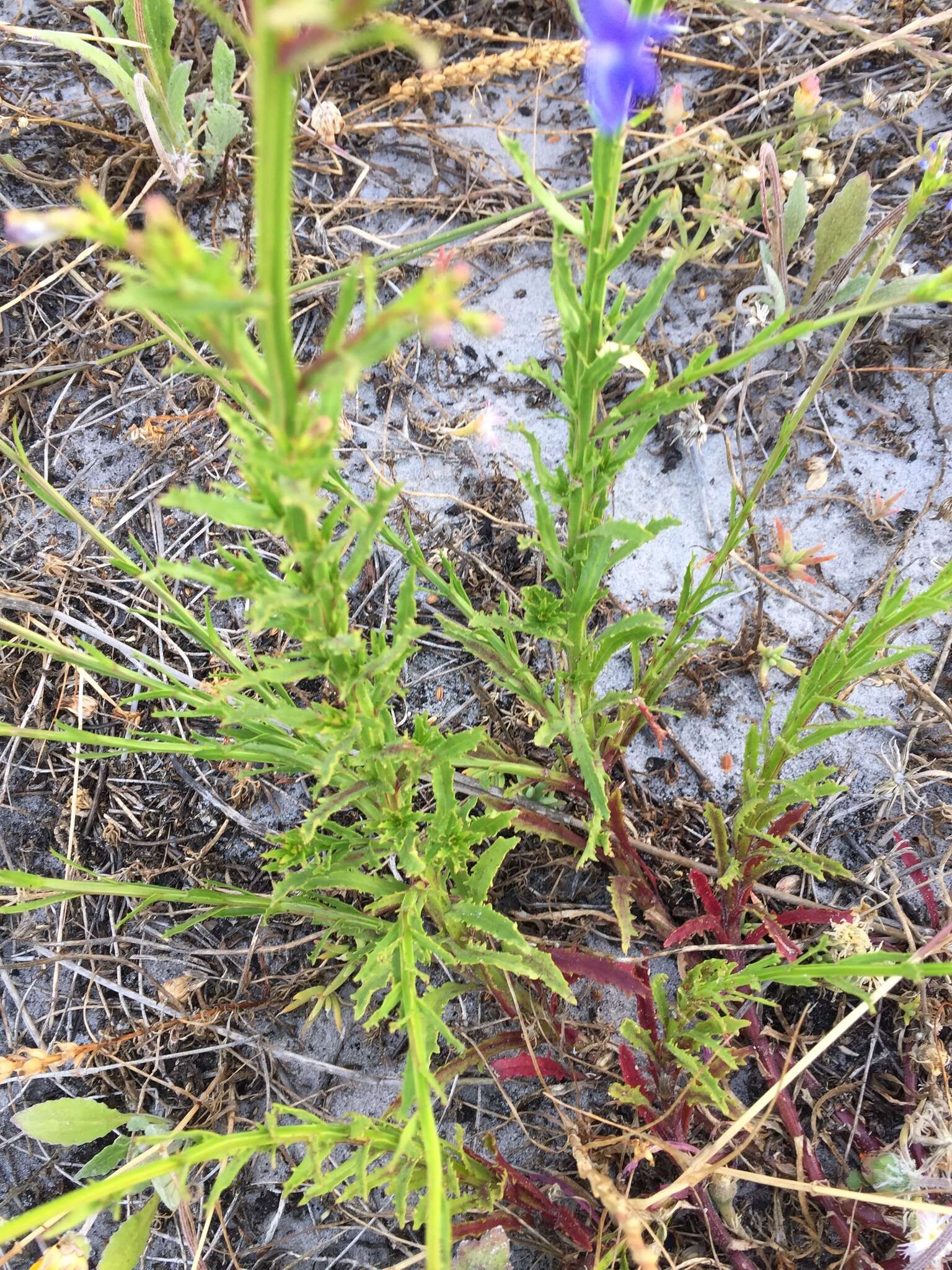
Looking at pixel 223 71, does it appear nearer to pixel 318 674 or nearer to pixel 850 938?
pixel 318 674

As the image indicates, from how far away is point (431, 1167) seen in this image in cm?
85

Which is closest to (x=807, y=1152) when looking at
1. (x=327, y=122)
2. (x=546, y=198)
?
(x=546, y=198)

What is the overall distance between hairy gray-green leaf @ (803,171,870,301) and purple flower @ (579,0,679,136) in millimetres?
955

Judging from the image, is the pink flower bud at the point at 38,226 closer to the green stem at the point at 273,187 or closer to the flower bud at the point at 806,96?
the green stem at the point at 273,187

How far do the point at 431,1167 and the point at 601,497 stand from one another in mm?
877

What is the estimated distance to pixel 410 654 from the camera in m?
1.06

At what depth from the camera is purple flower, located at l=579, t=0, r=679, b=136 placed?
0.86m

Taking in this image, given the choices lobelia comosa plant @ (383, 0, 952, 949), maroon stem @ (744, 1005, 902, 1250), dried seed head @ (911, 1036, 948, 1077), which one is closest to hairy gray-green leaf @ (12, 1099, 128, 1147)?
lobelia comosa plant @ (383, 0, 952, 949)

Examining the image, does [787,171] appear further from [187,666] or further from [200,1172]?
[200,1172]

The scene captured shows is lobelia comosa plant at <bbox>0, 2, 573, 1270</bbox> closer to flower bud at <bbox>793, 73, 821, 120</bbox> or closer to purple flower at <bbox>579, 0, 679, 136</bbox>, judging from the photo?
purple flower at <bbox>579, 0, 679, 136</bbox>

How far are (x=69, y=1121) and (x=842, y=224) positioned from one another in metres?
2.30

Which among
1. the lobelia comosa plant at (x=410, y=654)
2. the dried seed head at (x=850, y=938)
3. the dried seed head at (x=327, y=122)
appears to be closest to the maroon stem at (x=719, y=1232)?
the lobelia comosa plant at (x=410, y=654)

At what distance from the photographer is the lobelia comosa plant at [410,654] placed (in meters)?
0.58

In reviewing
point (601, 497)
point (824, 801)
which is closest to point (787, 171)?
point (601, 497)
